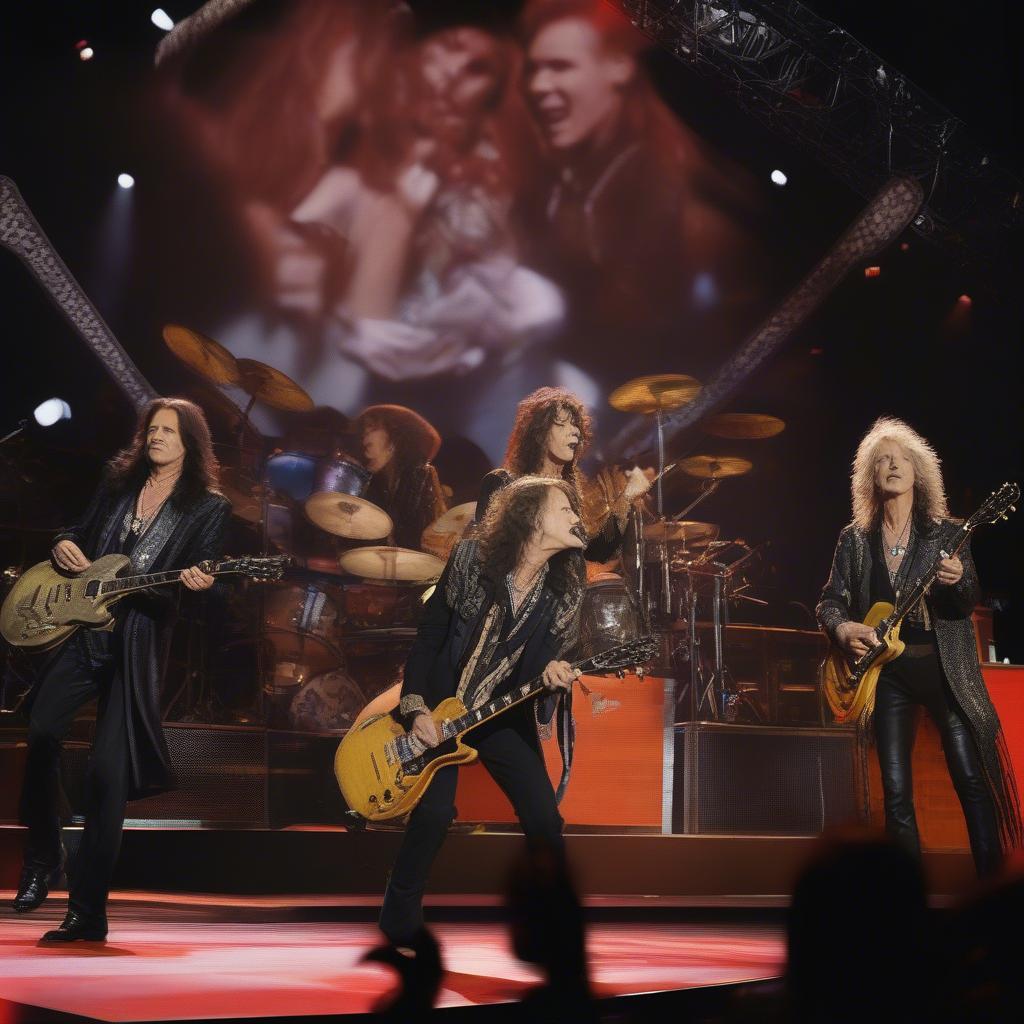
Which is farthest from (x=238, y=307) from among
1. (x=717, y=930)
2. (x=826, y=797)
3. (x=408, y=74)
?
(x=717, y=930)

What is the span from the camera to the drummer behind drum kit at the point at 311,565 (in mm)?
8102

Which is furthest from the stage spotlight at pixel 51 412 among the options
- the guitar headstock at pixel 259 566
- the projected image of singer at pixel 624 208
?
the guitar headstock at pixel 259 566

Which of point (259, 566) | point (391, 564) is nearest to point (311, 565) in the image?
point (391, 564)

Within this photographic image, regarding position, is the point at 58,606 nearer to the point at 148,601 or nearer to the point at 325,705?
the point at 148,601

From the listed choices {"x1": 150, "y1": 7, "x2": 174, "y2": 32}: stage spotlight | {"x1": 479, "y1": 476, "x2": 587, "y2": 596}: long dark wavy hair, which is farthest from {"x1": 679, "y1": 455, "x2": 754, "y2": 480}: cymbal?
{"x1": 479, "y1": 476, "x2": 587, "y2": 596}: long dark wavy hair

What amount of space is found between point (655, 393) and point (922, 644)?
5.49m

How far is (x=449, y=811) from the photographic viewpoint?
12.0ft

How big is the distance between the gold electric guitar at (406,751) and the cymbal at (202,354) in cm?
521

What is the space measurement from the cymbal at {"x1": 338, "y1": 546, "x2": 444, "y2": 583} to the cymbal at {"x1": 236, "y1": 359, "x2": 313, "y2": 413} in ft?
4.22

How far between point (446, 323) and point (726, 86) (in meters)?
3.16

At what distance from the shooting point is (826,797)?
6906mm

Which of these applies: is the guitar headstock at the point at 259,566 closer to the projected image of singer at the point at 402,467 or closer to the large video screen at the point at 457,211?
the projected image of singer at the point at 402,467

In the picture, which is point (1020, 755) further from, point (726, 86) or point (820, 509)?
point (726, 86)

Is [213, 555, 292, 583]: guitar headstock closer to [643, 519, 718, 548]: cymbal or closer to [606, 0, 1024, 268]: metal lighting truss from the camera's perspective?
[643, 519, 718, 548]: cymbal
